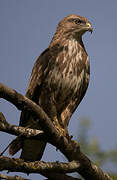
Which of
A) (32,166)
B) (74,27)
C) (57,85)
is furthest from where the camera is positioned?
(74,27)

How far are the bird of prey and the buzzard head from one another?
375 mm

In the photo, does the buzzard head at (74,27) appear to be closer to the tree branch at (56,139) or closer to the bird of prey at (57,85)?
the bird of prey at (57,85)

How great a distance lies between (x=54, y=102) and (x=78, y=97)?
62 centimetres

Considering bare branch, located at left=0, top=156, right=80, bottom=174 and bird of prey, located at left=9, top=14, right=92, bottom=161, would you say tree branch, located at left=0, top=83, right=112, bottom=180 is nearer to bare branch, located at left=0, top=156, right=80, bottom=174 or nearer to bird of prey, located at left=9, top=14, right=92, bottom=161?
bare branch, located at left=0, top=156, right=80, bottom=174

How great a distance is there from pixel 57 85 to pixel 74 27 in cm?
→ 181

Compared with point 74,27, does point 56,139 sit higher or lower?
lower

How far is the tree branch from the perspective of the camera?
4160mm

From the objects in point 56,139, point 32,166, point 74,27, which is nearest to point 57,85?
point 74,27

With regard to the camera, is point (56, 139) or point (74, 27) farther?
point (74, 27)

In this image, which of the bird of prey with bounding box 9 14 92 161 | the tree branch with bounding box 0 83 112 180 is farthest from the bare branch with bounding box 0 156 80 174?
the bird of prey with bounding box 9 14 92 161

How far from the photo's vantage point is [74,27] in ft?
25.9

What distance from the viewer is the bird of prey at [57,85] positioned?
22.0 feet

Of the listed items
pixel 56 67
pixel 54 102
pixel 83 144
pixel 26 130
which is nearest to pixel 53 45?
pixel 56 67

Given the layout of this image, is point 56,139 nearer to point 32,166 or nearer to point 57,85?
point 32,166
